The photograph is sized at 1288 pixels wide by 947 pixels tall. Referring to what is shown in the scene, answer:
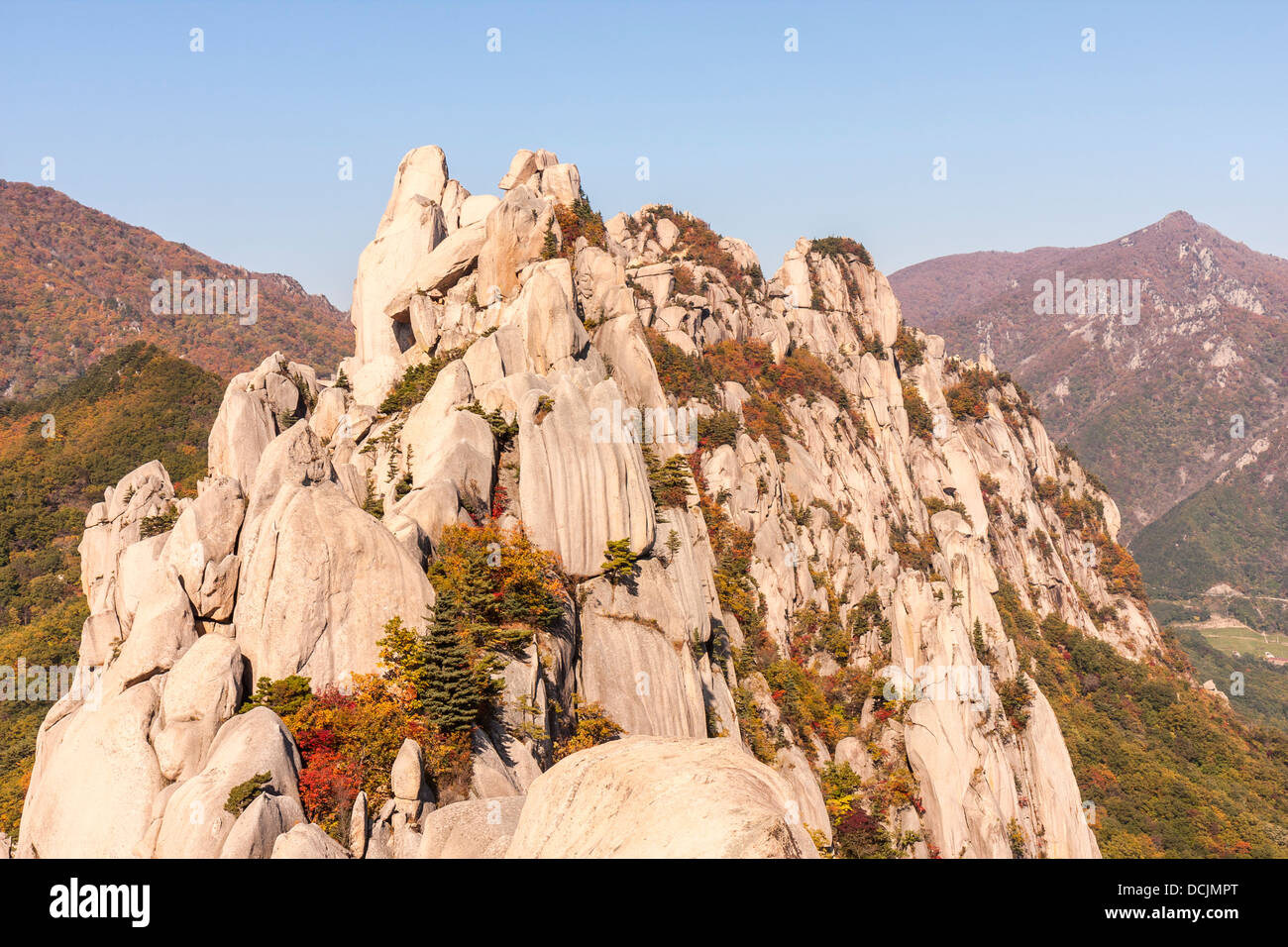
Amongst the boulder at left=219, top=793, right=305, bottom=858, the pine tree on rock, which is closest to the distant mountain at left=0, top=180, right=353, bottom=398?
the pine tree on rock

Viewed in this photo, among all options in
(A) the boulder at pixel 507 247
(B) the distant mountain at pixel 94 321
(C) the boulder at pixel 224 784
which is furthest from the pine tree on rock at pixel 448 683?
(B) the distant mountain at pixel 94 321

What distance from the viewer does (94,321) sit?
6299 inches

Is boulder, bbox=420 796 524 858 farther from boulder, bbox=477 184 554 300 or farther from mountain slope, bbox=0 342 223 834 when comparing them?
mountain slope, bbox=0 342 223 834

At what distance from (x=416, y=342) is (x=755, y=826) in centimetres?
3359

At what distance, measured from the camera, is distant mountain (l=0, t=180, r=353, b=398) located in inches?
5758

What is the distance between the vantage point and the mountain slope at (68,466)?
2363 inches

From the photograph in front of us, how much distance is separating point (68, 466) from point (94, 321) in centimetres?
10041

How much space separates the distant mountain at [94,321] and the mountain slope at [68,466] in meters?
35.2

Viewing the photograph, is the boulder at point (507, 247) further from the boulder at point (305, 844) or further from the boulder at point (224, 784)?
the boulder at point (305, 844)

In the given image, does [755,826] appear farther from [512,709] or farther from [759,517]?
[759,517]

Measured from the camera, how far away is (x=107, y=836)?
16078mm

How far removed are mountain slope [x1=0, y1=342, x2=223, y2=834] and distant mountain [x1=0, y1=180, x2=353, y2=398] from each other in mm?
35222

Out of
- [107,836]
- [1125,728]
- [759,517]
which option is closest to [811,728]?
[759,517]

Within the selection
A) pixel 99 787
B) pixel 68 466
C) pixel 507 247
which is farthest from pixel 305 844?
pixel 68 466
